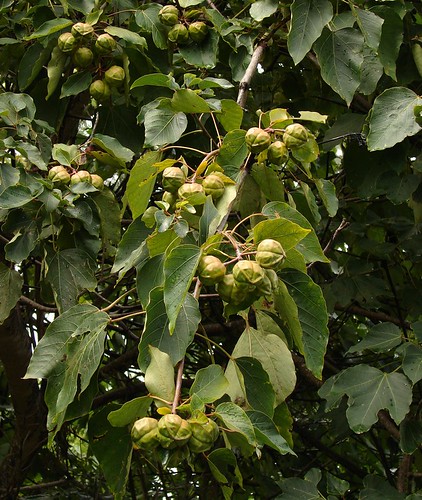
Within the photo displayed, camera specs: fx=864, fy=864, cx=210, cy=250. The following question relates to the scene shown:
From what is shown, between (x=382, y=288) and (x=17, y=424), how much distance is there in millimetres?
1192

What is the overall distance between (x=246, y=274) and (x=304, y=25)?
2.83 ft

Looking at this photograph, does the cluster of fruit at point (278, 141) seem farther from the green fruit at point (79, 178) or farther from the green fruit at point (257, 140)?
the green fruit at point (79, 178)

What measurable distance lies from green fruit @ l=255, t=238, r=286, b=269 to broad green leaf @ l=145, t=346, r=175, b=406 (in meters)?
0.20

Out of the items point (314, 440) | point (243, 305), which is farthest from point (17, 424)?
point (243, 305)

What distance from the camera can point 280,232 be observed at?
1233 mm

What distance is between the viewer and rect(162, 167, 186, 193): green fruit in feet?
4.52

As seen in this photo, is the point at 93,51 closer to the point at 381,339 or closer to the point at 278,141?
the point at 278,141

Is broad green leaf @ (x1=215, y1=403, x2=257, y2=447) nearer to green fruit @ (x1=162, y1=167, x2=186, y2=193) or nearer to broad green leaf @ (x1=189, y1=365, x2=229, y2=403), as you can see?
broad green leaf @ (x1=189, y1=365, x2=229, y2=403)

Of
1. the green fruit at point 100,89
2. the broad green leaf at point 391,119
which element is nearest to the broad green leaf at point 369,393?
the broad green leaf at point 391,119

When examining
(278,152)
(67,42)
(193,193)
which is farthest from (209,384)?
(67,42)

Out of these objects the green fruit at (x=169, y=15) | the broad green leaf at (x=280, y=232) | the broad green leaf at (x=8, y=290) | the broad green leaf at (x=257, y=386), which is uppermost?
the broad green leaf at (x=280, y=232)

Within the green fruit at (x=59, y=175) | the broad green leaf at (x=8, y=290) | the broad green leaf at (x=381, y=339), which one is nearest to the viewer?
the green fruit at (x=59, y=175)

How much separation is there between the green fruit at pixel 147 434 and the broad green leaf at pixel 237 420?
0.28 feet

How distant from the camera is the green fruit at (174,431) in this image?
109 cm
